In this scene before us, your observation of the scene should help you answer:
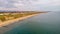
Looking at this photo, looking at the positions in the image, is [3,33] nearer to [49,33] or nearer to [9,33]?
[9,33]

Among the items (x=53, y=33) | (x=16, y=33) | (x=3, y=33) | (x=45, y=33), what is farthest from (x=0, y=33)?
(x=53, y=33)

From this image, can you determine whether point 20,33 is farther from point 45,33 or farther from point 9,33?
point 45,33

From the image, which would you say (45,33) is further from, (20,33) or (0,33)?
(0,33)

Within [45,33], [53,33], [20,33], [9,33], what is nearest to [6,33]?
[9,33]

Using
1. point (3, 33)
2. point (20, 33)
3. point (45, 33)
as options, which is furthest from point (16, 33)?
point (45, 33)

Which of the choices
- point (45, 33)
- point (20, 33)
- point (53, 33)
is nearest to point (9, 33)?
point (20, 33)

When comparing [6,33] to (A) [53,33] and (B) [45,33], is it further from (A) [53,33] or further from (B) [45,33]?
(A) [53,33]
